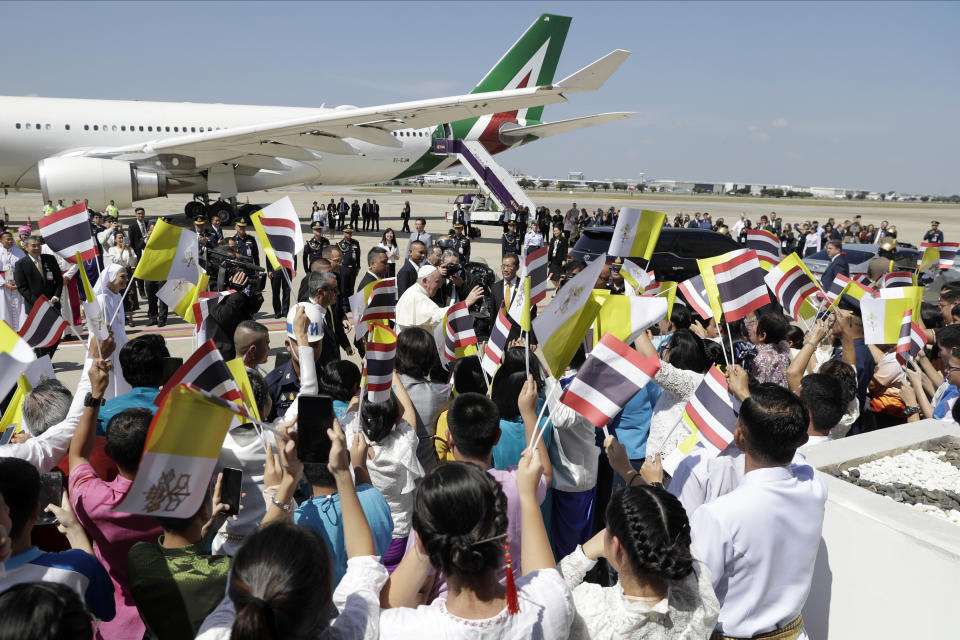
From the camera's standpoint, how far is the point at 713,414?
10.8 ft

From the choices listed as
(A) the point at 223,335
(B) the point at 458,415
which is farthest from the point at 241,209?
(B) the point at 458,415

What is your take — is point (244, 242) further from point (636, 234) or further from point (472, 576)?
point (472, 576)

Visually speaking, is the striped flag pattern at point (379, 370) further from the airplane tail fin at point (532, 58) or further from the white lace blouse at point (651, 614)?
the airplane tail fin at point (532, 58)

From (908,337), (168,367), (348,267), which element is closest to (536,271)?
(168,367)

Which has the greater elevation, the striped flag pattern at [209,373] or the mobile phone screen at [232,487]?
the striped flag pattern at [209,373]

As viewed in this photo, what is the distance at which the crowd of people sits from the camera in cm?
183

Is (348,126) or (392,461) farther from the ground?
(348,126)

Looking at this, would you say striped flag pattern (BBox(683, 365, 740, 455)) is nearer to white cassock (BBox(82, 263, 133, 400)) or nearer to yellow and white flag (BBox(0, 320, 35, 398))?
yellow and white flag (BBox(0, 320, 35, 398))

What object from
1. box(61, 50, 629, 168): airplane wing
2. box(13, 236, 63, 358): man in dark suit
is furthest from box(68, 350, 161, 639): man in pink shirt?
box(61, 50, 629, 168): airplane wing

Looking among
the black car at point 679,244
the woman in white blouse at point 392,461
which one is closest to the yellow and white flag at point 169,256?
the woman in white blouse at point 392,461

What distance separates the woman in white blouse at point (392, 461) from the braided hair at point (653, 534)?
1.28 m

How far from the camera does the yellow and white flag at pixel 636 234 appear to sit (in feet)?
18.1

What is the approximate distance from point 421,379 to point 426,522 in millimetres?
2074

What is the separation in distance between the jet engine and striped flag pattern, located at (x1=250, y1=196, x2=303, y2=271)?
1759cm
